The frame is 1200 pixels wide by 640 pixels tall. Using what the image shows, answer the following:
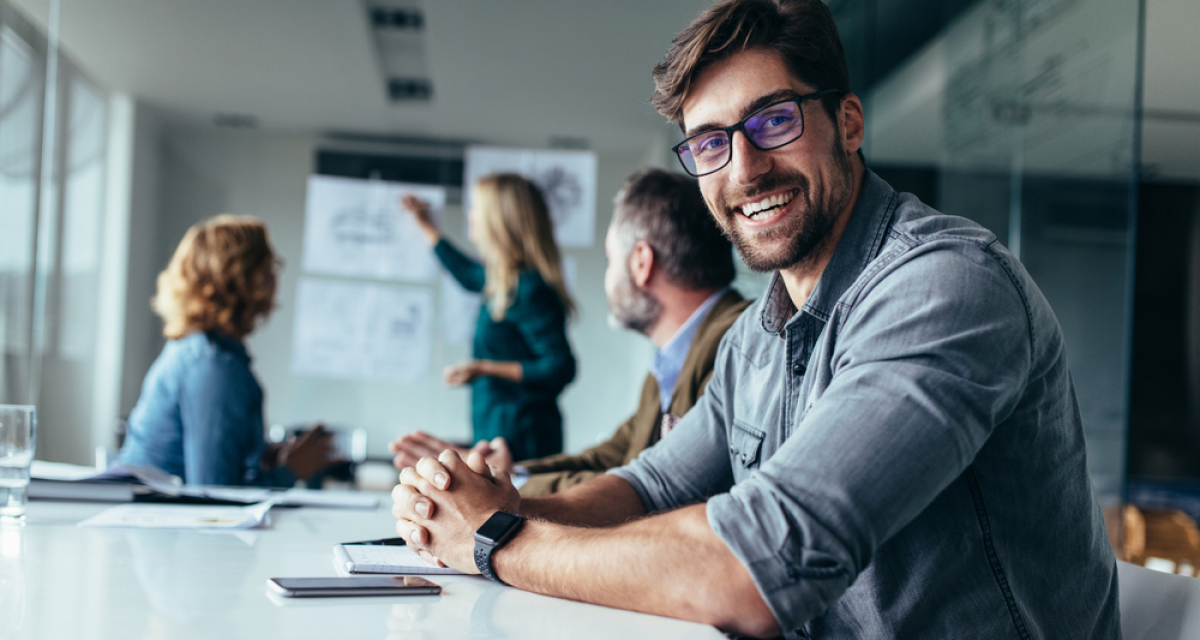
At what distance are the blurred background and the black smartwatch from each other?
1.65 m

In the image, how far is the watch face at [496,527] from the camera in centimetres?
87

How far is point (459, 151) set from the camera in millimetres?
4578

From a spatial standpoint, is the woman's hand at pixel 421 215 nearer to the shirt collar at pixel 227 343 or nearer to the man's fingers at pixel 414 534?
the shirt collar at pixel 227 343

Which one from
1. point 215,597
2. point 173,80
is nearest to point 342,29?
point 173,80

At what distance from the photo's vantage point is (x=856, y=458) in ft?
2.28

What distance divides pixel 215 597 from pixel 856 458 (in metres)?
0.61

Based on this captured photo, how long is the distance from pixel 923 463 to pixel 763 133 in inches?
22.3

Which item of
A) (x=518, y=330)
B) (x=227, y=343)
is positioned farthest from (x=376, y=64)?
(x=227, y=343)

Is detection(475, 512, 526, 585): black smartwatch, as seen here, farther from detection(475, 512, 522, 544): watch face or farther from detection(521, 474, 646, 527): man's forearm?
detection(521, 474, 646, 527): man's forearm

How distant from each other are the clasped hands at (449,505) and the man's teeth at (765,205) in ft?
1.67

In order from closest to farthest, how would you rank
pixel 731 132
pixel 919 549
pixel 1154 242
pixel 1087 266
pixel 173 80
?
pixel 919 549, pixel 731 132, pixel 1087 266, pixel 173 80, pixel 1154 242

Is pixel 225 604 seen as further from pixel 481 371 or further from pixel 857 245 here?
pixel 481 371

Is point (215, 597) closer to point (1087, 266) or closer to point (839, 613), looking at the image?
point (839, 613)

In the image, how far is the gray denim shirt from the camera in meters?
0.69
